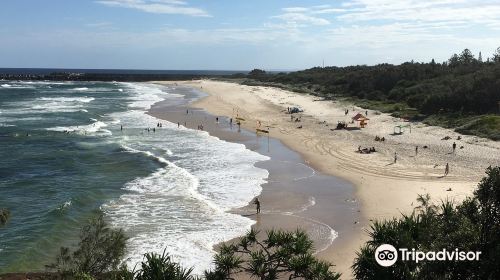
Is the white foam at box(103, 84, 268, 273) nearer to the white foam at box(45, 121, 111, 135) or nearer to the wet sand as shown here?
the wet sand

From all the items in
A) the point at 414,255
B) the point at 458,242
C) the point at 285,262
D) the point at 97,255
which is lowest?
the point at 97,255

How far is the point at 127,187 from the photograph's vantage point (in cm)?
2794

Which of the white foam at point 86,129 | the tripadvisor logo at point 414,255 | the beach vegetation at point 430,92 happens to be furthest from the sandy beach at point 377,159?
the white foam at point 86,129

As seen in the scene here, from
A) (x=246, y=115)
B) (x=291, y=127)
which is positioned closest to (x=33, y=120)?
(x=246, y=115)

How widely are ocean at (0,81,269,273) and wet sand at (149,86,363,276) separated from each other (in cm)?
99

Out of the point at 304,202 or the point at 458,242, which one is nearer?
the point at 458,242

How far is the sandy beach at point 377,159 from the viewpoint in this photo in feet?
74.5

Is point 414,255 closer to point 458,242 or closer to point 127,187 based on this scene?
point 458,242

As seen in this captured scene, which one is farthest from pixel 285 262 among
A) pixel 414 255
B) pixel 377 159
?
pixel 377 159

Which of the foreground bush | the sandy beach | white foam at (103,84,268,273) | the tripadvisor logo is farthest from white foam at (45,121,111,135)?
the tripadvisor logo

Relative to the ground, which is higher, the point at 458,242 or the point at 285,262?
the point at 458,242

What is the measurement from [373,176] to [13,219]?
19.7 m

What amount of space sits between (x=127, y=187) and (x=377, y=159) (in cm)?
1683

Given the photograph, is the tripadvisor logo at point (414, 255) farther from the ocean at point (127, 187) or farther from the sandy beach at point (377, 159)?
the sandy beach at point (377, 159)
